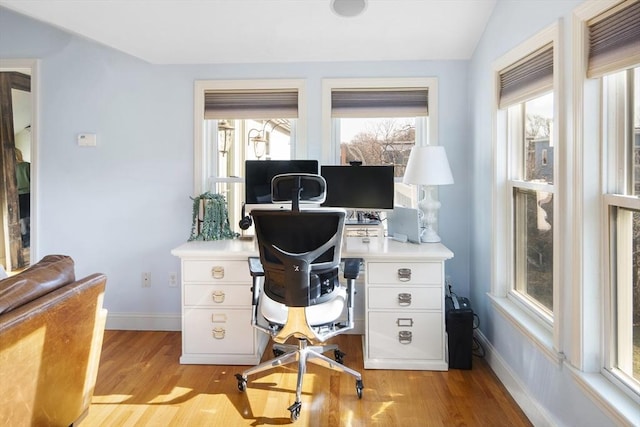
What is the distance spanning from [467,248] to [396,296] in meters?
0.84

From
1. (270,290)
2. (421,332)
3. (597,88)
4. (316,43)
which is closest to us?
(597,88)

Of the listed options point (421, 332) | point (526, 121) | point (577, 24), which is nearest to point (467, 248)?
point (421, 332)

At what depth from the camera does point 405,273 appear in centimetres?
256

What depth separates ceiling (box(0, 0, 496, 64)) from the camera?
2.54 m

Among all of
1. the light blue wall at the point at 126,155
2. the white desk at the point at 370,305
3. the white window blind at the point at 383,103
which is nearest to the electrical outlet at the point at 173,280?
the light blue wall at the point at 126,155

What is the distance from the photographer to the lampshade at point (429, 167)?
269cm

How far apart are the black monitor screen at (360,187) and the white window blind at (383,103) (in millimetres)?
484

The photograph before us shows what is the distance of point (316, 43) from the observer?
291 centimetres

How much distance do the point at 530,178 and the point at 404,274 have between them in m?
0.89

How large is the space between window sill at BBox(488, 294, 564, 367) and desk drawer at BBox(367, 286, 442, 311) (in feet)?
1.17

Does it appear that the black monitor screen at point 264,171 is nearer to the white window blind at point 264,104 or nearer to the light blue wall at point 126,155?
the light blue wall at point 126,155

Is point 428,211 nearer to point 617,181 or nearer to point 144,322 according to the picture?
point 617,181

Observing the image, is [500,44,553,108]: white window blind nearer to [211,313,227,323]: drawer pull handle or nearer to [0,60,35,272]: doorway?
[211,313,227,323]: drawer pull handle

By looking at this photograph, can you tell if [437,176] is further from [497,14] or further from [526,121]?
[497,14]
